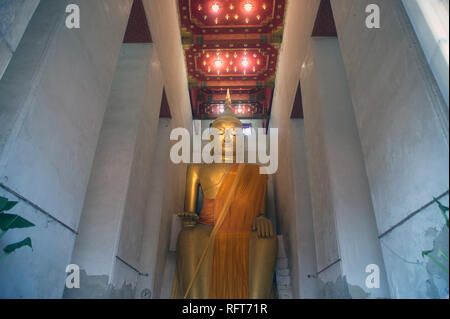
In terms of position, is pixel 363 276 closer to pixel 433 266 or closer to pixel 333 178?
pixel 333 178

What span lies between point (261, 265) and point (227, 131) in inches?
120

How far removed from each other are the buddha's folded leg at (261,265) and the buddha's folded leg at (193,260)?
536mm

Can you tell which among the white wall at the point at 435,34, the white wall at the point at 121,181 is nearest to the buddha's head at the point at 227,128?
the white wall at the point at 121,181

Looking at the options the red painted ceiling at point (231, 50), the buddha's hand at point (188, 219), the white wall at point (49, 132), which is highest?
the red painted ceiling at point (231, 50)

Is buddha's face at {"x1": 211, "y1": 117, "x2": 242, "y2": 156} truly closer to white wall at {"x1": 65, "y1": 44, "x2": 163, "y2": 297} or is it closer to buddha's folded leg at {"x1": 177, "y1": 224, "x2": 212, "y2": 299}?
buddha's folded leg at {"x1": 177, "y1": 224, "x2": 212, "y2": 299}

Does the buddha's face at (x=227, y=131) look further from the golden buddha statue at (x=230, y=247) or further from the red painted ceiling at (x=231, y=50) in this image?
the golden buddha statue at (x=230, y=247)

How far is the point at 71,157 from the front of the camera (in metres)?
1.87

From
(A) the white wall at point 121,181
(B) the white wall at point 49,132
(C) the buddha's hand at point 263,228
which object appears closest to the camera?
(B) the white wall at point 49,132

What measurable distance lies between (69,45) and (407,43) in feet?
5.73

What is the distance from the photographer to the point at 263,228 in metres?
4.27

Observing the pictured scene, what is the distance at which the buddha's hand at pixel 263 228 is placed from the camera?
4.22m

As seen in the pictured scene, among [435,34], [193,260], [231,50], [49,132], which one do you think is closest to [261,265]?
[193,260]

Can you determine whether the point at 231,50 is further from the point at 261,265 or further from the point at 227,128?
the point at 261,265
